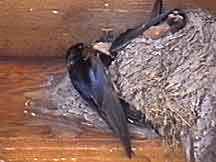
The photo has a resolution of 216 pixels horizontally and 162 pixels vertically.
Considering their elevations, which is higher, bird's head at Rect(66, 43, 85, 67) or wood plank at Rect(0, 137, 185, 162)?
bird's head at Rect(66, 43, 85, 67)

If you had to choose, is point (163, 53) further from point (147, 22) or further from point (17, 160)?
point (17, 160)

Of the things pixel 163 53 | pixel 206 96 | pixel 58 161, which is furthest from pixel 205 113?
pixel 58 161

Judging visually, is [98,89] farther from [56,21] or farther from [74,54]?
[56,21]

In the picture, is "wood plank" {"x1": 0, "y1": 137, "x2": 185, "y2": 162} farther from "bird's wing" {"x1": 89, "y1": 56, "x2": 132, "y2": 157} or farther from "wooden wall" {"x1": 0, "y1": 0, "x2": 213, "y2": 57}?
"wooden wall" {"x1": 0, "y1": 0, "x2": 213, "y2": 57}

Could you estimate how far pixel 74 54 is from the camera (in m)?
2.25

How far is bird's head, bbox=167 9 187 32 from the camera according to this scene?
2.27m

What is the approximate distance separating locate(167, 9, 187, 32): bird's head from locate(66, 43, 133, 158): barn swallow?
0.19 metres

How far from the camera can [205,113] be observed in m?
2.17

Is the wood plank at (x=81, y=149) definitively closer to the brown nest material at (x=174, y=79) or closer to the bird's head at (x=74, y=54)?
the brown nest material at (x=174, y=79)

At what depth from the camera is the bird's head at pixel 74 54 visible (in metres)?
2.24

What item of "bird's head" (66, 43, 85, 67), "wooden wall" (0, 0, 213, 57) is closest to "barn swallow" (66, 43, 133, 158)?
"bird's head" (66, 43, 85, 67)

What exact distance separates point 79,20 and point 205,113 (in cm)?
39

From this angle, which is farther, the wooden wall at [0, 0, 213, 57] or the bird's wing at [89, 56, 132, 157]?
the wooden wall at [0, 0, 213, 57]

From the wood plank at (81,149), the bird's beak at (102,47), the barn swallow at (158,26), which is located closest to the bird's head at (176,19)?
the barn swallow at (158,26)
